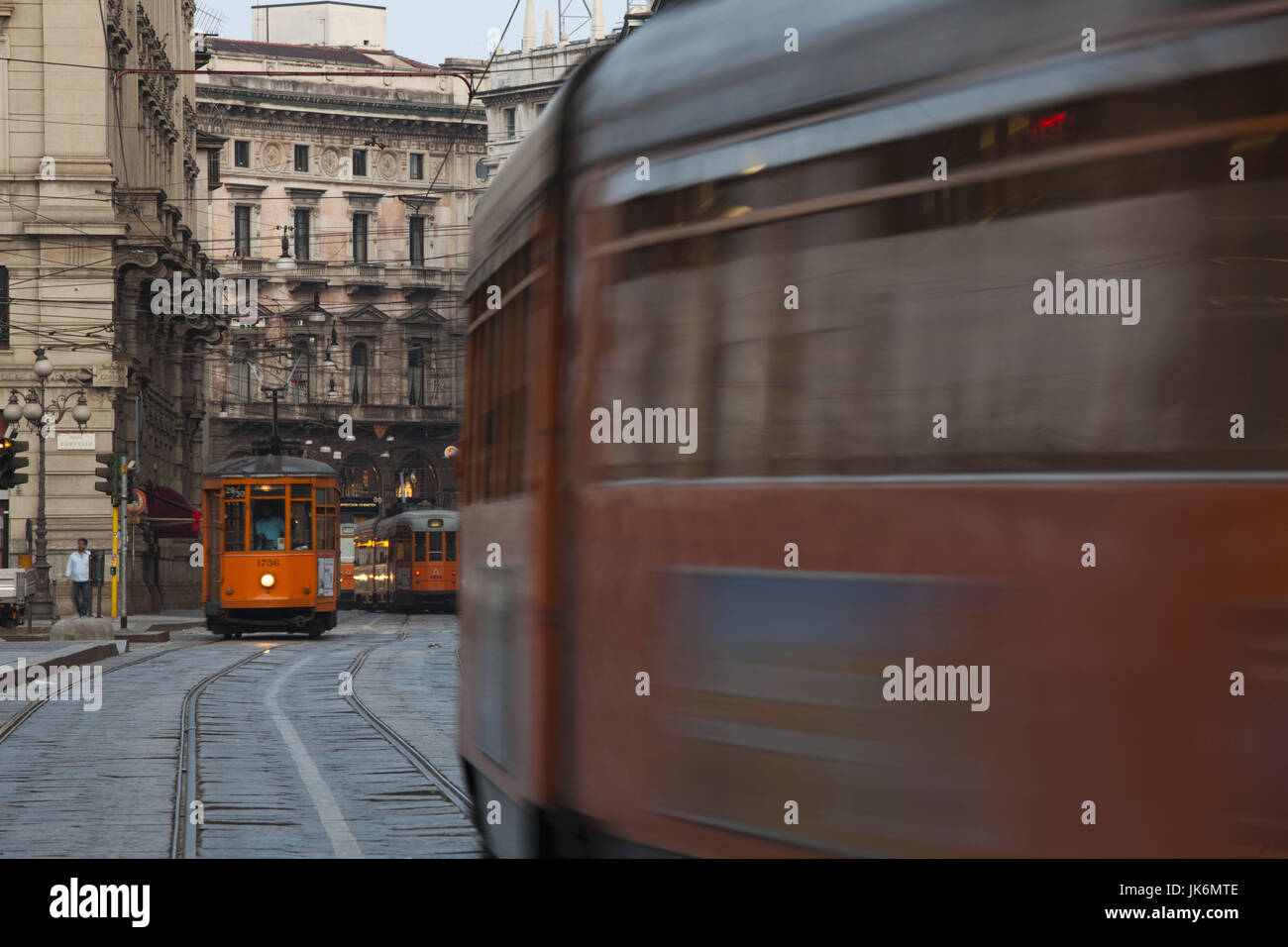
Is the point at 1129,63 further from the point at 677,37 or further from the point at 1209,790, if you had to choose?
the point at 677,37

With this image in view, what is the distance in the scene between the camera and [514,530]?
5656mm

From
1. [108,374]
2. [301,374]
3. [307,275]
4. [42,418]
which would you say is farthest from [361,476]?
[42,418]

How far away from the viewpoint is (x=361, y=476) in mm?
73125

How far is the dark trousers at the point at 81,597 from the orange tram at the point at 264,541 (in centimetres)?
321

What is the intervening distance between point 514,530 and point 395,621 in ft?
113

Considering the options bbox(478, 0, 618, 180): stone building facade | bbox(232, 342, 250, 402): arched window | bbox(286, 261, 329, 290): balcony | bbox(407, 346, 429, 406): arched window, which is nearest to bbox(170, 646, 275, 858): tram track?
bbox(232, 342, 250, 402): arched window

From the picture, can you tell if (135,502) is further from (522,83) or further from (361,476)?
(522,83)

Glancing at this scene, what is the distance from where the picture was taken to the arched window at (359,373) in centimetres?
7281

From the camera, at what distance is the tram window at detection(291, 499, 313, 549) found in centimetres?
2875

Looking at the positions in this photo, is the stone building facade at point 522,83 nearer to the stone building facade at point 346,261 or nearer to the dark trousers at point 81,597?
the stone building facade at point 346,261

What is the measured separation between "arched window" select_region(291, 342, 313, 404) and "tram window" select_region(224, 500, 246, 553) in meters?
41.7

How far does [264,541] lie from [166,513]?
14.8 m

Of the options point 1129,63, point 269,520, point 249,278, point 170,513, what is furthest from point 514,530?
point 249,278

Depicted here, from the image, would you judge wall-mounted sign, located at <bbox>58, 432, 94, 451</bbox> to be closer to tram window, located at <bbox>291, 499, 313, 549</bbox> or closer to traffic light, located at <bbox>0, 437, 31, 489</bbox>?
traffic light, located at <bbox>0, 437, 31, 489</bbox>
